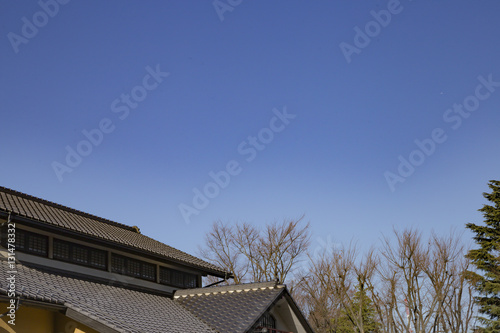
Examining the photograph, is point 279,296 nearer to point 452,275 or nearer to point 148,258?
point 148,258

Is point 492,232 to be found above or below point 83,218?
above

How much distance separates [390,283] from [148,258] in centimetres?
1534

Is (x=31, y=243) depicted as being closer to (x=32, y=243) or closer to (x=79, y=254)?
(x=32, y=243)

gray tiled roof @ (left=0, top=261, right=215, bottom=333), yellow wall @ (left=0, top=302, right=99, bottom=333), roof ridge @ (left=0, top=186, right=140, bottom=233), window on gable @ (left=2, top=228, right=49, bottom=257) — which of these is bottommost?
yellow wall @ (left=0, top=302, right=99, bottom=333)

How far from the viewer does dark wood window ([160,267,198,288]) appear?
17953 mm

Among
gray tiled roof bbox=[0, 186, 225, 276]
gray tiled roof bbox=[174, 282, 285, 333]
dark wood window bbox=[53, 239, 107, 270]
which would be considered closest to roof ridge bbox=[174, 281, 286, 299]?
gray tiled roof bbox=[174, 282, 285, 333]

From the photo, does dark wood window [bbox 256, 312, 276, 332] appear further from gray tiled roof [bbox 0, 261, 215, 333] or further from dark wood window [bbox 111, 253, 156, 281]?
dark wood window [bbox 111, 253, 156, 281]

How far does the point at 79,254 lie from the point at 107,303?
2.22 metres

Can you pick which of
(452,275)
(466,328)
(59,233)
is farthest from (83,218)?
(466,328)

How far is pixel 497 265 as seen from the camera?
28.4 meters

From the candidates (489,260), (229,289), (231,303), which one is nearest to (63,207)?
(229,289)

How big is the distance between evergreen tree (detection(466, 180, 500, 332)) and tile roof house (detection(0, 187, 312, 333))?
14119mm

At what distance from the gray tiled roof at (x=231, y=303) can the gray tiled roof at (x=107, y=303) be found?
0.44m

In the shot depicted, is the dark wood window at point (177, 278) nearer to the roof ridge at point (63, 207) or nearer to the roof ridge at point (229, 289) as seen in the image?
the roof ridge at point (229, 289)
